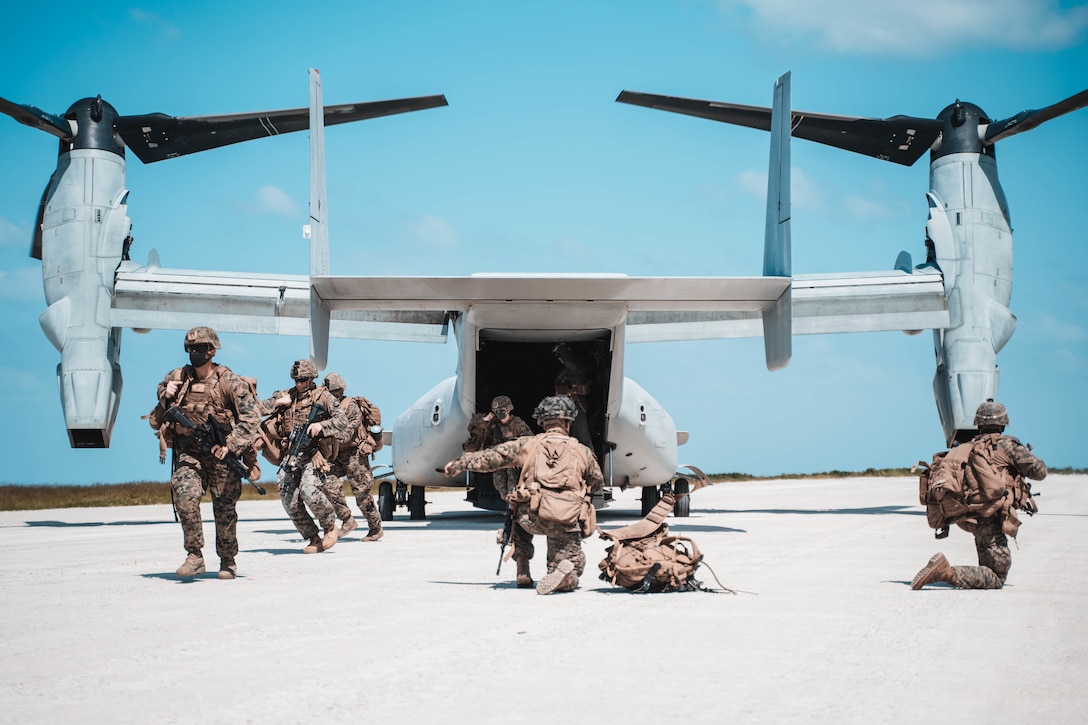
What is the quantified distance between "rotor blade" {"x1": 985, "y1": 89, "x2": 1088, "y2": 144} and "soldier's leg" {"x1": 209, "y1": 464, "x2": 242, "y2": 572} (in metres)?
13.7

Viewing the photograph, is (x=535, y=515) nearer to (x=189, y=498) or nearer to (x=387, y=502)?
(x=189, y=498)

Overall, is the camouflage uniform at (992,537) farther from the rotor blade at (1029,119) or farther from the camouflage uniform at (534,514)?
the rotor blade at (1029,119)

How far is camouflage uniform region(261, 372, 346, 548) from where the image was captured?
35.9 ft

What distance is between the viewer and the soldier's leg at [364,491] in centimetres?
1225

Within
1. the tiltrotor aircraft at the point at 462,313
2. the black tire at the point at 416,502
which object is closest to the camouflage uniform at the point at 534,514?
the tiltrotor aircraft at the point at 462,313

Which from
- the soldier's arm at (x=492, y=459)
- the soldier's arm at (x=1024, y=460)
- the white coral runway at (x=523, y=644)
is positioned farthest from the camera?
the soldier's arm at (x=492, y=459)

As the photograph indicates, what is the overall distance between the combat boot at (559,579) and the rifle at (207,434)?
7.70 ft

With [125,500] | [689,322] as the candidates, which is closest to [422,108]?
[689,322]

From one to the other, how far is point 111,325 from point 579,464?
1083cm

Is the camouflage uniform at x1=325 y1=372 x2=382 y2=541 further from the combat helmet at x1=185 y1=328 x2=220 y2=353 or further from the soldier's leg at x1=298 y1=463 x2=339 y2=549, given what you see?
the combat helmet at x1=185 y1=328 x2=220 y2=353

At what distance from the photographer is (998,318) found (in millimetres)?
16344

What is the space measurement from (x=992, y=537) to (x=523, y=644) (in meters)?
4.00

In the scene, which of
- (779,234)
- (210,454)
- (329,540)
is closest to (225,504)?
(210,454)

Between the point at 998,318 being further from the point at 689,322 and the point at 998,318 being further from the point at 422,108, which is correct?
the point at 422,108
